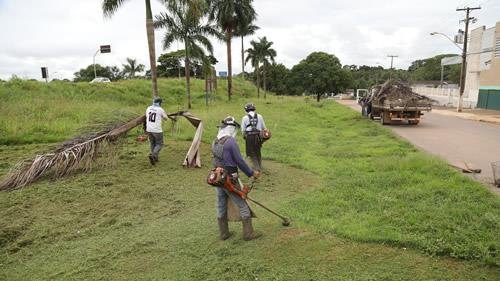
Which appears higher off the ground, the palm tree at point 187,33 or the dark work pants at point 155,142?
the palm tree at point 187,33

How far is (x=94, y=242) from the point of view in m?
5.77

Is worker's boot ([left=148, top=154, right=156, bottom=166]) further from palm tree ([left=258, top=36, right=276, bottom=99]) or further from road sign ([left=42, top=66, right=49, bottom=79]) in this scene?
palm tree ([left=258, top=36, right=276, bottom=99])

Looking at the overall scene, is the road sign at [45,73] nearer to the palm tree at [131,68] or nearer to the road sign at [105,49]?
the road sign at [105,49]

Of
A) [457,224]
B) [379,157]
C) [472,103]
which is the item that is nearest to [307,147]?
[379,157]

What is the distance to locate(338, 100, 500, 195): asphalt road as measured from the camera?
32.8 feet

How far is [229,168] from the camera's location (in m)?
5.20

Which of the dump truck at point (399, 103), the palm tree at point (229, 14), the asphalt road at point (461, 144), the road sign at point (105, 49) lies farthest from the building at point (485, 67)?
the road sign at point (105, 49)

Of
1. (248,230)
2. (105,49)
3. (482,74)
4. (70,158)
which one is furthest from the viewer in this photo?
(482,74)

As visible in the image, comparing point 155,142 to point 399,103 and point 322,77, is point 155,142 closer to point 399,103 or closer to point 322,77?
point 399,103

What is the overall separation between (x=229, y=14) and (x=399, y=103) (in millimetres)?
18115

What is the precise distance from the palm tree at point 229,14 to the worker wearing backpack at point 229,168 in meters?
28.5

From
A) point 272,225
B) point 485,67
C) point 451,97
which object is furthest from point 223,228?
point 451,97

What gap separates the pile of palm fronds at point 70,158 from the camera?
869 cm

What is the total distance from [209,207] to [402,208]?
312 cm
